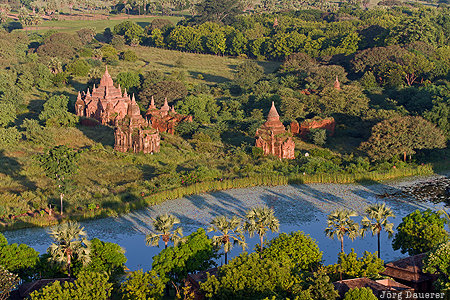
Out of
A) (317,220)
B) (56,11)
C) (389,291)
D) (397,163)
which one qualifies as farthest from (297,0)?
(389,291)

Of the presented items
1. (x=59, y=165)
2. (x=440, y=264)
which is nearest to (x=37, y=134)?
(x=59, y=165)

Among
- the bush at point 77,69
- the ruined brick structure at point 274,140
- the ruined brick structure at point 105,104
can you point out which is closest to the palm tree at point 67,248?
the ruined brick structure at point 274,140

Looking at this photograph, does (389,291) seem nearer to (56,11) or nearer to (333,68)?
(333,68)

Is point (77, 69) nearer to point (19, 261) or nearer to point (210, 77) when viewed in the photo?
point (210, 77)

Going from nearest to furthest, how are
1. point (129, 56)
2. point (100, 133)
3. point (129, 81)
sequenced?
point (100, 133), point (129, 81), point (129, 56)

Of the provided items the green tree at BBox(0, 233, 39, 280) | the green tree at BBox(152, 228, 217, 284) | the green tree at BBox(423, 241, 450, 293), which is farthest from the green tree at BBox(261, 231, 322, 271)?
the green tree at BBox(0, 233, 39, 280)

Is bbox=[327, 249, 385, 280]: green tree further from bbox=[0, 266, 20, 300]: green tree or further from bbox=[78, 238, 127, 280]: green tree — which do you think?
bbox=[0, 266, 20, 300]: green tree

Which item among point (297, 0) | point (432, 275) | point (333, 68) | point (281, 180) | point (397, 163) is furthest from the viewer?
point (297, 0)
